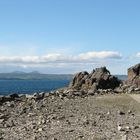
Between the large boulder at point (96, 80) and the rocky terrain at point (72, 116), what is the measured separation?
41.9 ft

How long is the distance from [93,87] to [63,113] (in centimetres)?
2969

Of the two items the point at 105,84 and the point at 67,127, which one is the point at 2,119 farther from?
the point at 105,84

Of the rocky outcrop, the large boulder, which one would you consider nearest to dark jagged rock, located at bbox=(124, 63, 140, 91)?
the rocky outcrop

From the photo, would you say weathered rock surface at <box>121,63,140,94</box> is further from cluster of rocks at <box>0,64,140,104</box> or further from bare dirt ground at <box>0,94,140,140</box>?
bare dirt ground at <box>0,94,140,140</box>

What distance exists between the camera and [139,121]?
3431cm

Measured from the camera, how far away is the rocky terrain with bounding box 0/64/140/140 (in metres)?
29.5

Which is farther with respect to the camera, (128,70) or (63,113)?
(128,70)

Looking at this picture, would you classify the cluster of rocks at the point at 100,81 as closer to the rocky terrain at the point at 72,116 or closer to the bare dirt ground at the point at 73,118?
the rocky terrain at the point at 72,116

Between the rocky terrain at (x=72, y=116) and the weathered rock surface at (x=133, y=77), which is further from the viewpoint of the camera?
the weathered rock surface at (x=133, y=77)

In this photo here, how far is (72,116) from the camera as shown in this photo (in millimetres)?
37031

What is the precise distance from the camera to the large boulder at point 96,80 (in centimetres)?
6962

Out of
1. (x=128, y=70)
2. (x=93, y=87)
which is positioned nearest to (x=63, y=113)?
(x=93, y=87)

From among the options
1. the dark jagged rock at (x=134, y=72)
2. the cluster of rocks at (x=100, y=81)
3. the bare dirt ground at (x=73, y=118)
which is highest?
the dark jagged rock at (x=134, y=72)

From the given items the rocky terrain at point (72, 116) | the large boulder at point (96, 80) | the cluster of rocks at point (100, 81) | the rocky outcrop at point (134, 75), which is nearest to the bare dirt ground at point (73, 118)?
the rocky terrain at point (72, 116)
